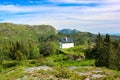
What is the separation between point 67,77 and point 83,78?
130 cm

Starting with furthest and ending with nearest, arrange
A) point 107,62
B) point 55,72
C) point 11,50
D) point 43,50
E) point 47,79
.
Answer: point 43,50 < point 11,50 < point 107,62 < point 55,72 < point 47,79

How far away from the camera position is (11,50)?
162 meters

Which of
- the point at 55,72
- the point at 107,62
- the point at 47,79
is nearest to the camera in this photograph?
the point at 47,79

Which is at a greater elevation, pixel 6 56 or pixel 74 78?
pixel 74 78

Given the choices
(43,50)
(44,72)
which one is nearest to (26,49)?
(43,50)

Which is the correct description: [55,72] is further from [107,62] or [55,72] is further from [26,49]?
[26,49]

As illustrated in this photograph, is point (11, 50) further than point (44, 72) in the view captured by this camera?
Yes

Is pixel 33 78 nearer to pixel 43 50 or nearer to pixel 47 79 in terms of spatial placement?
pixel 47 79

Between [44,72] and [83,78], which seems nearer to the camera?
[83,78]

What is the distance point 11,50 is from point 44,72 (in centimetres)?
14224

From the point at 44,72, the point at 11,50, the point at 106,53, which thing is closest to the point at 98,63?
the point at 106,53

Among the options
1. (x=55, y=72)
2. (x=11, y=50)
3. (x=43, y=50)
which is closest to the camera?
(x=55, y=72)

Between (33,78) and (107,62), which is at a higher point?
(33,78)

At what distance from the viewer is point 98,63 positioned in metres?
70.2
